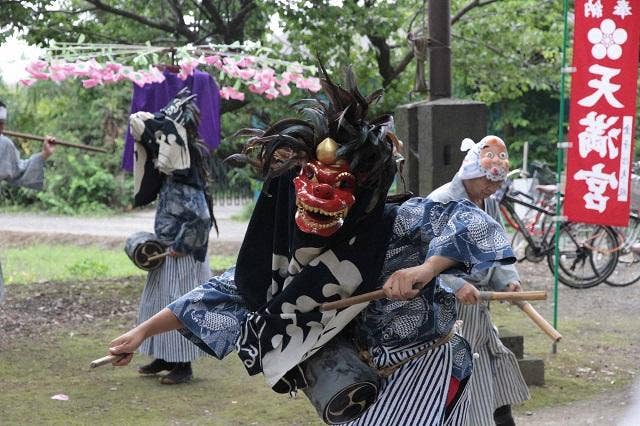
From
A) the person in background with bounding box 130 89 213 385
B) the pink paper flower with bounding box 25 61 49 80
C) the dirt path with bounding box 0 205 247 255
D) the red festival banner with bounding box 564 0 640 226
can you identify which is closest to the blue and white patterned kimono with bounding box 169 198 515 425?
the person in background with bounding box 130 89 213 385

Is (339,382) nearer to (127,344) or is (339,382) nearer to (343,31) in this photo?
(127,344)

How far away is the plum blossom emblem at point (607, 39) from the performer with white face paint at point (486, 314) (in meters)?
2.86

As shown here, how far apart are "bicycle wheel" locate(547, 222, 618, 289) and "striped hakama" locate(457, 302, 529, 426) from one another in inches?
266

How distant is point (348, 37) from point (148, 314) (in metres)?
4.17

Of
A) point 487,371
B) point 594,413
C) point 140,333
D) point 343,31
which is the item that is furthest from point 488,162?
point 343,31

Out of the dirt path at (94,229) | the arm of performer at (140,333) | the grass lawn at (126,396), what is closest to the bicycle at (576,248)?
the grass lawn at (126,396)

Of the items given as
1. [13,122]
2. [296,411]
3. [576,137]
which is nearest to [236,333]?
[296,411]

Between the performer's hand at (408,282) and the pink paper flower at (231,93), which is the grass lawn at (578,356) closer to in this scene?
the pink paper flower at (231,93)

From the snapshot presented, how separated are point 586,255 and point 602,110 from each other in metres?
4.29

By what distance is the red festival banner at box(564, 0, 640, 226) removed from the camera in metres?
8.09

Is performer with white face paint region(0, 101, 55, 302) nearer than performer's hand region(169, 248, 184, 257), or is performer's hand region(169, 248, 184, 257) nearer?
performer's hand region(169, 248, 184, 257)

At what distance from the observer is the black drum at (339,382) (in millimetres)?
3504

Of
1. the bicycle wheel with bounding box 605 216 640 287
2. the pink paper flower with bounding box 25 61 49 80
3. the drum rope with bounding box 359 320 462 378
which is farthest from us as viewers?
the bicycle wheel with bounding box 605 216 640 287

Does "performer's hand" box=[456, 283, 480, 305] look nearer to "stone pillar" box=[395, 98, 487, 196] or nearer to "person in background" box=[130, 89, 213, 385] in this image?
"stone pillar" box=[395, 98, 487, 196]
